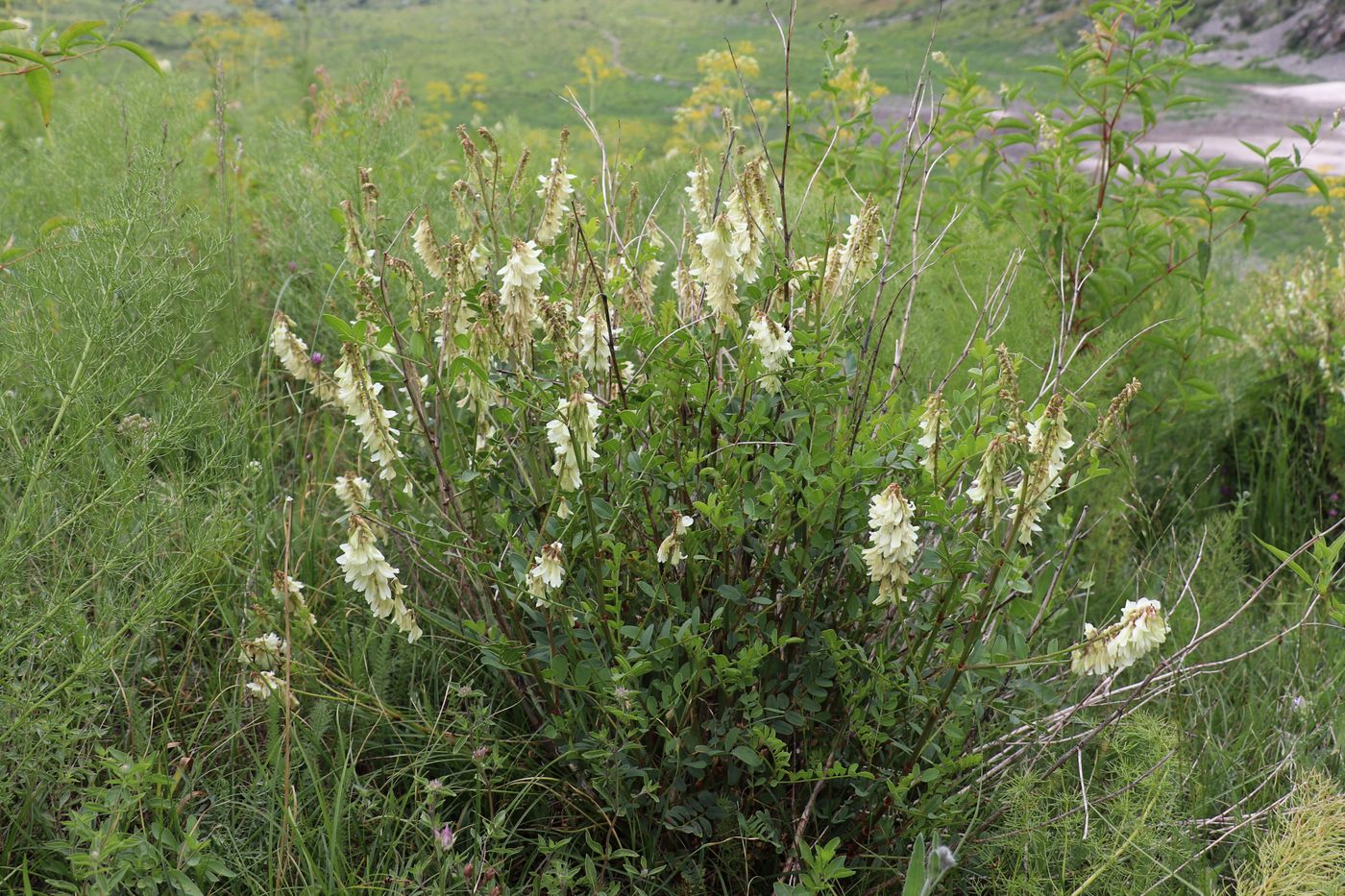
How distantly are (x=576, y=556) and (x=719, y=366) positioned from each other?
0.44 metres

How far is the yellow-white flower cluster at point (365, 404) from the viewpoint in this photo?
1648 mm

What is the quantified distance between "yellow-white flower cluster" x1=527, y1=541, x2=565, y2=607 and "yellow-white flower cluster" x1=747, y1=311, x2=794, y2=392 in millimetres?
453

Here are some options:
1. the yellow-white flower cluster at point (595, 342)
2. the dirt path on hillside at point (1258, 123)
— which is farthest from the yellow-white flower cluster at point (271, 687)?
the dirt path on hillside at point (1258, 123)

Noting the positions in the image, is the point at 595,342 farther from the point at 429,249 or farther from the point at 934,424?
the point at 934,424

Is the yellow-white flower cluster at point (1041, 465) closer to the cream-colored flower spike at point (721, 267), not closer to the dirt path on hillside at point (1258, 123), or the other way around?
the cream-colored flower spike at point (721, 267)

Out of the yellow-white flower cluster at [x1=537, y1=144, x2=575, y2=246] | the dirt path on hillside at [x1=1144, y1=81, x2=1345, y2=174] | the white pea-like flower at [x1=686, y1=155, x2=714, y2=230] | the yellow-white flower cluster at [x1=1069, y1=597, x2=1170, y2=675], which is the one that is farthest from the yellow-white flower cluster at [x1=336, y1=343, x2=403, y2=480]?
the dirt path on hillside at [x1=1144, y1=81, x2=1345, y2=174]

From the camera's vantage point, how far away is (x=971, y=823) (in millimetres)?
1844

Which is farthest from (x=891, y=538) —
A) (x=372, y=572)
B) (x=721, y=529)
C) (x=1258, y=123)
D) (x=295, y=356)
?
(x=1258, y=123)

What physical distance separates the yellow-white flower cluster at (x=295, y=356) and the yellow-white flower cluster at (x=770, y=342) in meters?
0.78

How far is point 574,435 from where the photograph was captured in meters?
1.53

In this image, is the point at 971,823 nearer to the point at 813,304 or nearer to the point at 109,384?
the point at 813,304

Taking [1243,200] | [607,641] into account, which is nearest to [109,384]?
[607,641]

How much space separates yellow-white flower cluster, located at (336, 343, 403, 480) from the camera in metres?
1.65

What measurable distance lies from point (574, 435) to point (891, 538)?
49cm
